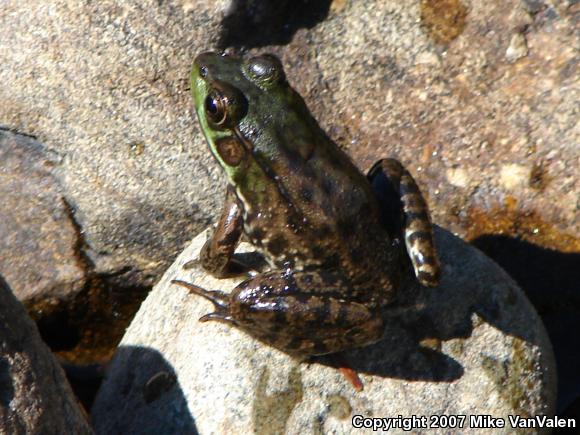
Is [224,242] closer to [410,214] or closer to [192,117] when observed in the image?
[410,214]

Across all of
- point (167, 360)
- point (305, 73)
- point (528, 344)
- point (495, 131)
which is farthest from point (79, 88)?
point (528, 344)

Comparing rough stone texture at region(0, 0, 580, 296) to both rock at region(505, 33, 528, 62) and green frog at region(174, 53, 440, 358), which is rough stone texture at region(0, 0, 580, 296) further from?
green frog at region(174, 53, 440, 358)

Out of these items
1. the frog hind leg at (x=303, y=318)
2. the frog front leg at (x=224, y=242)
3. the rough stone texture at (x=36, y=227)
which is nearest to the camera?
the frog hind leg at (x=303, y=318)

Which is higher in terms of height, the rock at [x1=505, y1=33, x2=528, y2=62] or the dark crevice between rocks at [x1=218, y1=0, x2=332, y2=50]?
the dark crevice between rocks at [x1=218, y1=0, x2=332, y2=50]

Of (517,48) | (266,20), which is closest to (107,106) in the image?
(266,20)

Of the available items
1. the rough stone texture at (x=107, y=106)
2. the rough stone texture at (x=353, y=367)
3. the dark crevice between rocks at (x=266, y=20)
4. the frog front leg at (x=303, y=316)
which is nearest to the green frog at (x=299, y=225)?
the frog front leg at (x=303, y=316)

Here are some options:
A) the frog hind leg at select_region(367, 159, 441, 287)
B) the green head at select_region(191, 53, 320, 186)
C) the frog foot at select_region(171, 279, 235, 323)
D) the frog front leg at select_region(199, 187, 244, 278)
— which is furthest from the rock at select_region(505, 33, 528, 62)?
the frog foot at select_region(171, 279, 235, 323)

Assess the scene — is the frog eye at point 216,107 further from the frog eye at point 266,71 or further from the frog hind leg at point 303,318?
the frog hind leg at point 303,318
